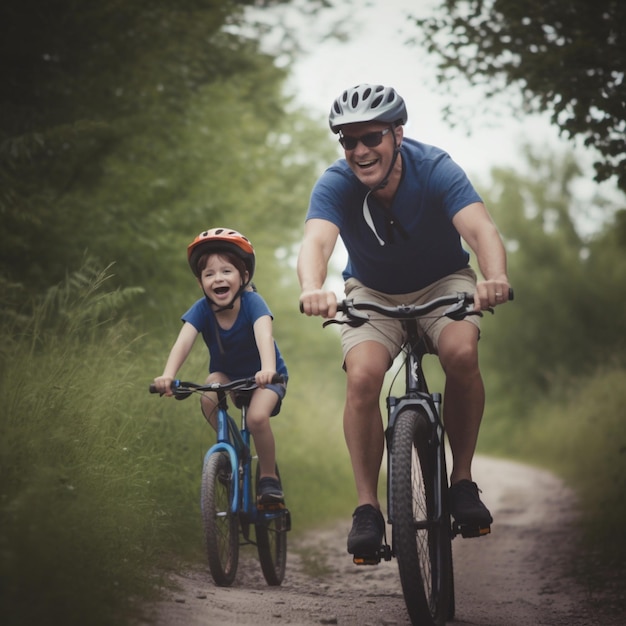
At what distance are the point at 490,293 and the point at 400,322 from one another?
82cm

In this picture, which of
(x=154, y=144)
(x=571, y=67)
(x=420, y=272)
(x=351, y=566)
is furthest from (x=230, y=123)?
(x=420, y=272)

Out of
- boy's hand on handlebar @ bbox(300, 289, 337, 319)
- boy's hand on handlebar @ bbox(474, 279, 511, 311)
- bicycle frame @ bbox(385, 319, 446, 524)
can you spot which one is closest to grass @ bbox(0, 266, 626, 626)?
boy's hand on handlebar @ bbox(300, 289, 337, 319)

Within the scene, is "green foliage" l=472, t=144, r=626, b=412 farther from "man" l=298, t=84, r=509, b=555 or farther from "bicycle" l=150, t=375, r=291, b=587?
"man" l=298, t=84, r=509, b=555

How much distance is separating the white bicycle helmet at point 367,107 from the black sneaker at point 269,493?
2304 mm

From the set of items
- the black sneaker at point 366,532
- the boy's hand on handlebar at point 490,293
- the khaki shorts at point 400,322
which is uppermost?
the khaki shorts at point 400,322

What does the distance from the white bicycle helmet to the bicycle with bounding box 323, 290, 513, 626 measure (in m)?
0.99

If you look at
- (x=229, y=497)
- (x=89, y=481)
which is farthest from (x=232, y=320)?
(x=89, y=481)

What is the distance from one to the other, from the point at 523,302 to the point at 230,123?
2267 cm

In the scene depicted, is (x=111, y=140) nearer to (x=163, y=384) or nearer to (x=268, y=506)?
(x=163, y=384)

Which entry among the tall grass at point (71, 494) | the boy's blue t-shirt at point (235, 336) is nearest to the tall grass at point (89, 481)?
the tall grass at point (71, 494)

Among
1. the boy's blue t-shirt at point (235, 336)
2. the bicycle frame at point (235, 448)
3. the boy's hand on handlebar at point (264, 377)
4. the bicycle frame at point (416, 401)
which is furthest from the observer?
the boy's blue t-shirt at point (235, 336)

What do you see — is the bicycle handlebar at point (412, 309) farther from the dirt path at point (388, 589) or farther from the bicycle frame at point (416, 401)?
the dirt path at point (388, 589)

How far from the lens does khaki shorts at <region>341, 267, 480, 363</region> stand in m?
4.39

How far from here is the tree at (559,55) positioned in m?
6.97
